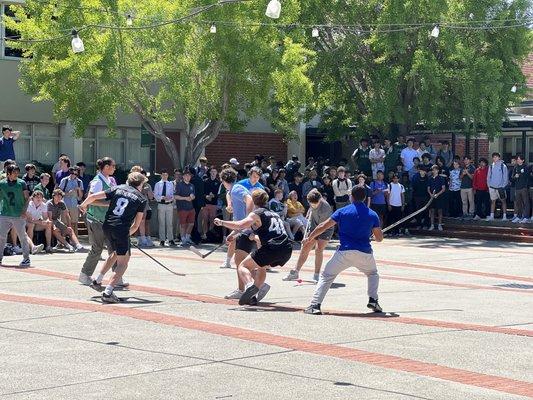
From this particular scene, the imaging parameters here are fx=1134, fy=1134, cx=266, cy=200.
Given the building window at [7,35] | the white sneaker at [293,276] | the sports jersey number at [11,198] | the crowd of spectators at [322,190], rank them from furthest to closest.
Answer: the building window at [7,35] < the crowd of spectators at [322,190] < the sports jersey number at [11,198] < the white sneaker at [293,276]

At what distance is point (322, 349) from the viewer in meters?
11.2

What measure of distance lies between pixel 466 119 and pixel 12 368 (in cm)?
2293

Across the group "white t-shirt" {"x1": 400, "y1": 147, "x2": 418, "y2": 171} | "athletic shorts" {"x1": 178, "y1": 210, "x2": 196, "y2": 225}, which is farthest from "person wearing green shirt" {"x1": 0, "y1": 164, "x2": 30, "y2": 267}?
"white t-shirt" {"x1": 400, "y1": 147, "x2": 418, "y2": 171}

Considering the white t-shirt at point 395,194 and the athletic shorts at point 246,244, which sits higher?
the white t-shirt at point 395,194

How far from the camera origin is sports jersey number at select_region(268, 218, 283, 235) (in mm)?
14547

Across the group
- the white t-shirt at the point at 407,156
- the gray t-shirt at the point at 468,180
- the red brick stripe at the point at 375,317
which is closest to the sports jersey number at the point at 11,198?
the red brick stripe at the point at 375,317

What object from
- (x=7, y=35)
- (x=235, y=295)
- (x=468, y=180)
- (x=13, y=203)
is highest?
(x=7, y=35)

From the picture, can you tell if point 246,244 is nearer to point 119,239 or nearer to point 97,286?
point 119,239

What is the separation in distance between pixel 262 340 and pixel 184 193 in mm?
Answer: 14645

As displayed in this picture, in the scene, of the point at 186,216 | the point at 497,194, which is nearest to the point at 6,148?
the point at 186,216

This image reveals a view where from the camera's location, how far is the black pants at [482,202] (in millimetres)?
30516

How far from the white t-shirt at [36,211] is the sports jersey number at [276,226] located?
32.2ft

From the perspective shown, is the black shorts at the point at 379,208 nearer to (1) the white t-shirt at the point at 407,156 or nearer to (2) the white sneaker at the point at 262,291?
(1) the white t-shirt at the point at 407,156

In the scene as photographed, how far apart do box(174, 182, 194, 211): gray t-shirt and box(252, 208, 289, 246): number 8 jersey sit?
1173 centimetres
